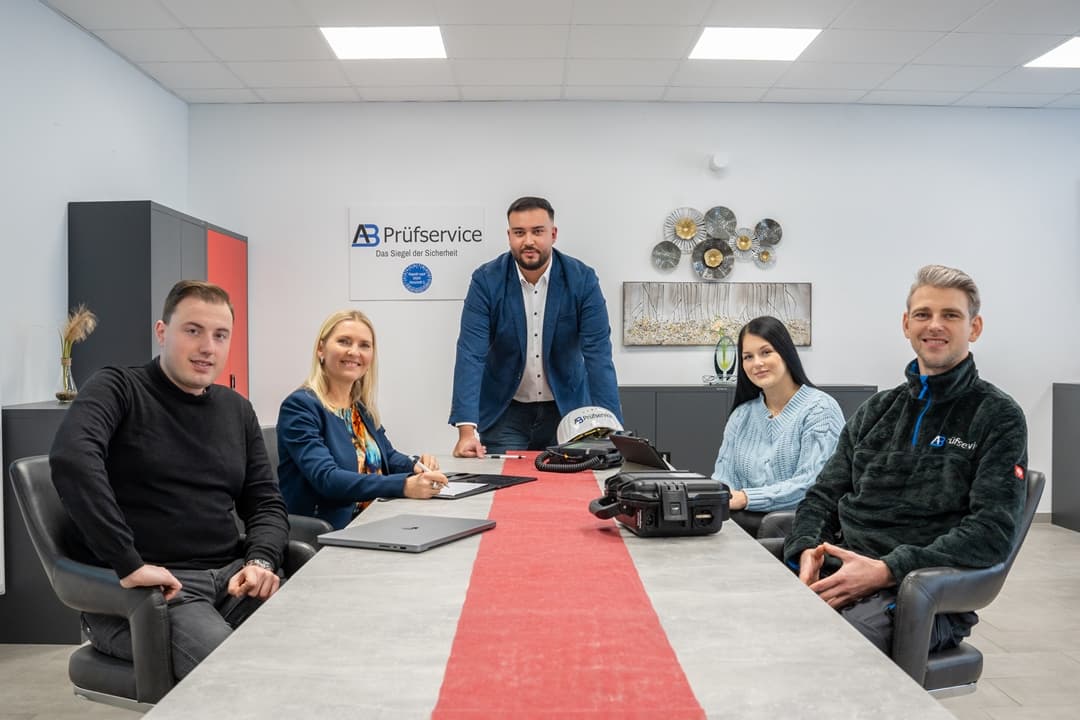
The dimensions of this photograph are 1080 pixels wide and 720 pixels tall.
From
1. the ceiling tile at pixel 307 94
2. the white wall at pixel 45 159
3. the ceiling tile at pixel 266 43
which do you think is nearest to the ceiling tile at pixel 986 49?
the ceiling tile at pixel 266 43

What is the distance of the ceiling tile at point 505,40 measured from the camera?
173 inches

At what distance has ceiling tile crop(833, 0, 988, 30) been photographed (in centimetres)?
409

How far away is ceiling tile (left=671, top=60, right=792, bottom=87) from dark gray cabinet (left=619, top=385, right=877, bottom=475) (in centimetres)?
199

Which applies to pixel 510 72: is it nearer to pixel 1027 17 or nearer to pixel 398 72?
pixel 398 72

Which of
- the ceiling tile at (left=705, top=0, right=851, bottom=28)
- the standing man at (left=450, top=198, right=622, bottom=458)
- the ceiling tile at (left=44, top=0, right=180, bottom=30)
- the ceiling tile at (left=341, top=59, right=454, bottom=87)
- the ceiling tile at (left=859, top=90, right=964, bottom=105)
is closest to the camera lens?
the standing man at (left=450, top=198, right=622, bottom=458)

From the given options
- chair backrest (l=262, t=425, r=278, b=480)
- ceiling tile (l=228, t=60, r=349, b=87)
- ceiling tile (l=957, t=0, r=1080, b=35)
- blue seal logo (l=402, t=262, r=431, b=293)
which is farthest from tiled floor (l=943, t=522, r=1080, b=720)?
ceiling tile (l=228, t=60, r=349, b=87)

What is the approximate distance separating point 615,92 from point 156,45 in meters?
2.82

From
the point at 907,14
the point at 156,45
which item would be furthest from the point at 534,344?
the point at 156,45

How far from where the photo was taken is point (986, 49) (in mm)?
4723

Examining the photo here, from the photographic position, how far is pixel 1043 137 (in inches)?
232

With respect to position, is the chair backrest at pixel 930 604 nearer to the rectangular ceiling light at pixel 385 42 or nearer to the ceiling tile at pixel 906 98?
the rectangular ceiling light at pixel 385 42

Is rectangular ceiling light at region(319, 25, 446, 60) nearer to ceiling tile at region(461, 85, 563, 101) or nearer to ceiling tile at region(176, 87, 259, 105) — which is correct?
ceiling tile at region(461, 85, 563, 101)

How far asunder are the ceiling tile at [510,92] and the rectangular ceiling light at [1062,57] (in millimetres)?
2925

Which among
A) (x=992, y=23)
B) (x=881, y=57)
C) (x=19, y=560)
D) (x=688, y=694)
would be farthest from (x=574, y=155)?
(x=688, y=694)
